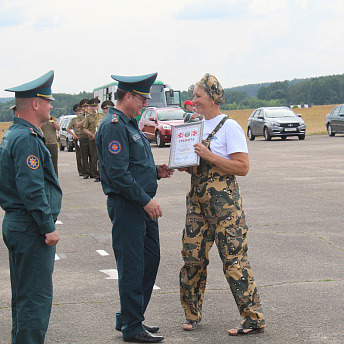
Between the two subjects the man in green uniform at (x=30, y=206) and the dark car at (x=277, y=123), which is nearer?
the man in green uniform at (x=30, y=206)

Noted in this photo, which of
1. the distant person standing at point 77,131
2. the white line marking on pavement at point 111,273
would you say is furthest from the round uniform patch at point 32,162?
the distant person standing at point 77,131

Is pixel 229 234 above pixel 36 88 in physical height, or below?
below

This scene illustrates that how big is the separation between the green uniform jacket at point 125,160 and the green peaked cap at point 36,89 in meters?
0.68

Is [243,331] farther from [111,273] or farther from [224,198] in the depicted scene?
[111,273]

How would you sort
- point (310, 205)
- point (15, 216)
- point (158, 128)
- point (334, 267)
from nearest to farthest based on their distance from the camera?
1. point (15, 216)
2. point (334, 267)
3. point (310, 205)
4. point (158, 128)

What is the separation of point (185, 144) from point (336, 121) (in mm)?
28291

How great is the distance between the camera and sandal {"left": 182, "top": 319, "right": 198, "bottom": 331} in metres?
4.80

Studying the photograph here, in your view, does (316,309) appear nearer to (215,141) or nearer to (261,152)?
(215,141)

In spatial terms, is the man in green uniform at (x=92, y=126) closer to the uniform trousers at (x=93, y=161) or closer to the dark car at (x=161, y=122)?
the uniform trousers at (x=93, y=161)

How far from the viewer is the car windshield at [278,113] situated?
31.7 meters

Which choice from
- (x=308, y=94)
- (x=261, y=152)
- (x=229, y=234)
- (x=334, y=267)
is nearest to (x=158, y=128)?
(x=261, y=152)

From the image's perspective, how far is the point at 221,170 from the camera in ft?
15.4

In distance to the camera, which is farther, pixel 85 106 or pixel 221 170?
pixel 85 106

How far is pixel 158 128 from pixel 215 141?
2552 cm
